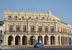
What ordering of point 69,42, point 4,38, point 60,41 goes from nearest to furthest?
point 4,38
point 60,41
point 69,42

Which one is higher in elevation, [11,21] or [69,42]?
[11,21]

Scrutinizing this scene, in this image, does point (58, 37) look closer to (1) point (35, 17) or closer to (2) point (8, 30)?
(1) point (35, 17)

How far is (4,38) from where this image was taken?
262ft

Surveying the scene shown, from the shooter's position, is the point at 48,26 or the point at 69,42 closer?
the point at 48,26

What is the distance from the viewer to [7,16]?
86.6 metres

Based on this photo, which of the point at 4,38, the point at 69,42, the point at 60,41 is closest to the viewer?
the point at 4,38

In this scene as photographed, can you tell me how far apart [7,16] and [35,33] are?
14340 mm

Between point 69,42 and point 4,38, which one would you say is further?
point 69,42

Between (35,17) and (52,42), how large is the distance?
12995mm

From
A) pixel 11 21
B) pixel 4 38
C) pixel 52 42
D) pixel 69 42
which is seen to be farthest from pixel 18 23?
pixel 69 42

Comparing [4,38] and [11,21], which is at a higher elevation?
[11,21]

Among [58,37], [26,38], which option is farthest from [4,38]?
[58,37]

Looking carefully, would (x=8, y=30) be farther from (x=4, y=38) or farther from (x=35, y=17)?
(x=35, y=17)

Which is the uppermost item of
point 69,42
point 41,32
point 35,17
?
point 35,17
